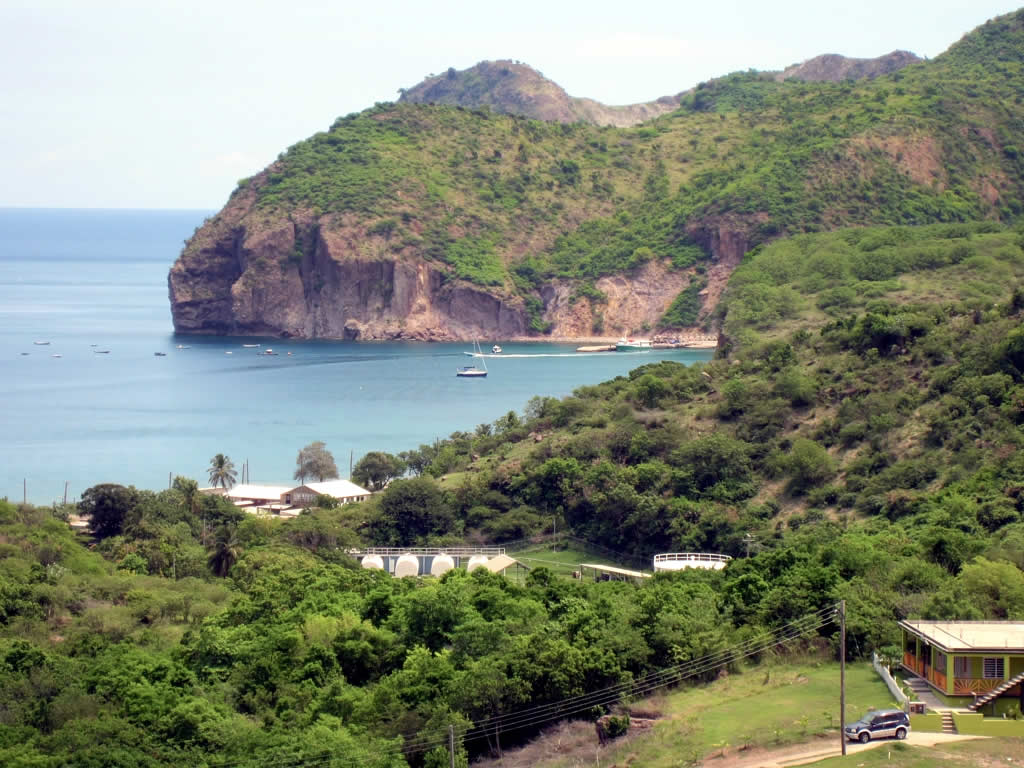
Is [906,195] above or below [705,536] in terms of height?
above

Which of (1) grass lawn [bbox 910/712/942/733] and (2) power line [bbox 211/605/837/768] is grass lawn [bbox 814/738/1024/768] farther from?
(2) power line [bbox 211/605/837/768]

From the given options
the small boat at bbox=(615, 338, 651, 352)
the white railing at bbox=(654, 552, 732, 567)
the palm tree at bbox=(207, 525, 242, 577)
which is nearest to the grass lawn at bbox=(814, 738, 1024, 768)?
the white railing at bbox=(654, 552, 732, 567)

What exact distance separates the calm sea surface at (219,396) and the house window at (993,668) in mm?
55252

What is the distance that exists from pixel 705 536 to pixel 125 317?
123 metres

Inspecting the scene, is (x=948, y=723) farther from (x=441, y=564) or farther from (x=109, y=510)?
(x=109, y=510)

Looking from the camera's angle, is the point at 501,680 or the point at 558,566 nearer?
the point at 501,680

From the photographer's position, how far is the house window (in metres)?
28.5

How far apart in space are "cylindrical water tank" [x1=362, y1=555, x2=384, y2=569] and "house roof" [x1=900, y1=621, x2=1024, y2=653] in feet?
81.4

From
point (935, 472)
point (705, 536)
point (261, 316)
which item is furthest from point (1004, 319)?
point (261, 316)

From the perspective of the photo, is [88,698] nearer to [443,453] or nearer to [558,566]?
[558,566]

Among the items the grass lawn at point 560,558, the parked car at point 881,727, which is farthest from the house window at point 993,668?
the grass lawn at point 560,558

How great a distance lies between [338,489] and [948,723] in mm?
45791

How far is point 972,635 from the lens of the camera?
29750 mm

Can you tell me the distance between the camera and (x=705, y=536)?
54719mm
